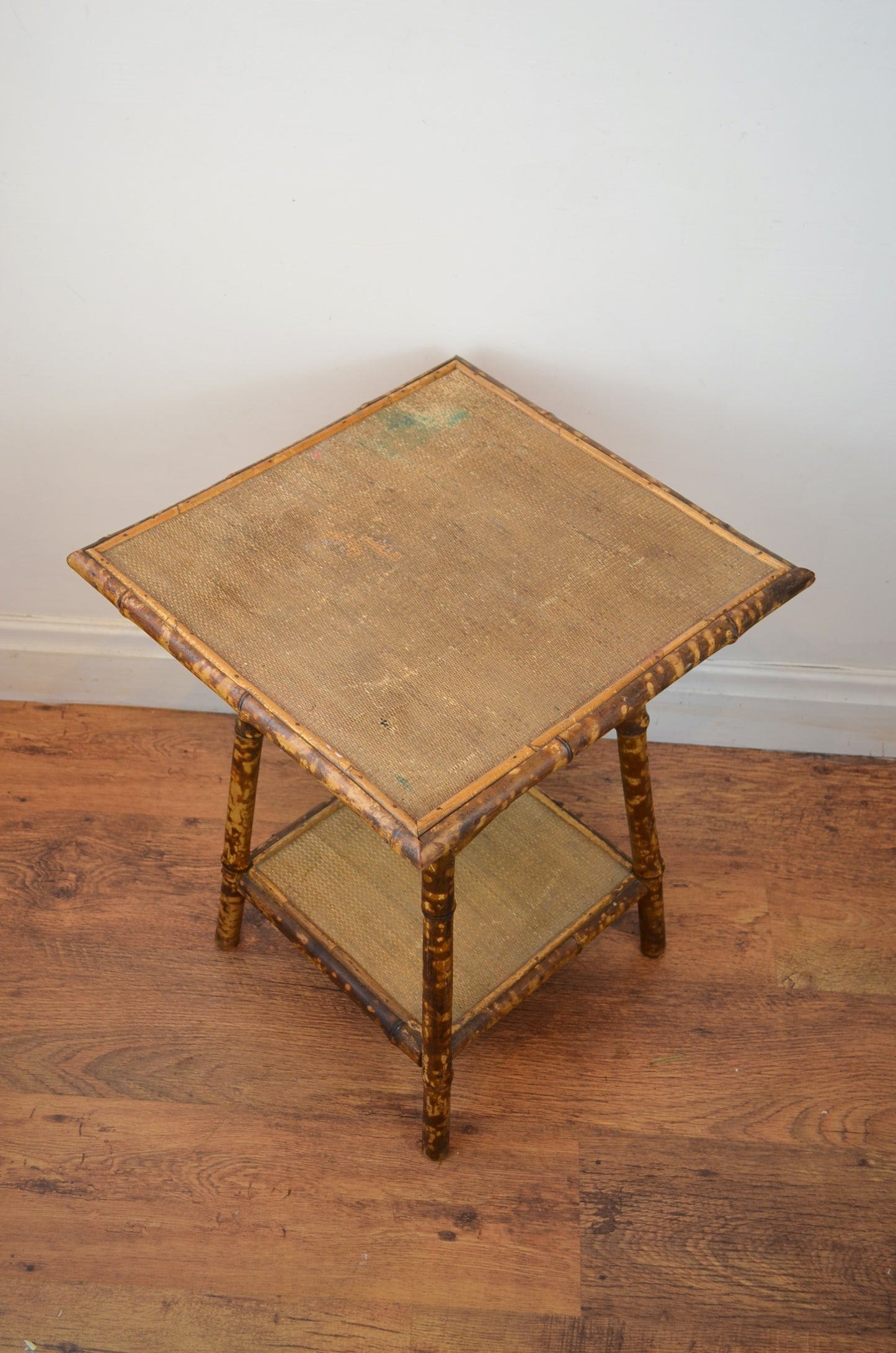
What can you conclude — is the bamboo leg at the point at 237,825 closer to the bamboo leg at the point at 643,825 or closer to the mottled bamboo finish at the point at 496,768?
the mottled bamboo finish at the point at 496,768

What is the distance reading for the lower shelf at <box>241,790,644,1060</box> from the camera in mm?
1288

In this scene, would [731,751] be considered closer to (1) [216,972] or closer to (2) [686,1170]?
(2) [686,1170]

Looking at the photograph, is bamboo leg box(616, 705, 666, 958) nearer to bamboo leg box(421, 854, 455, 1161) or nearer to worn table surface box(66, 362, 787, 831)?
worn table surface box(66, 362, 787, 831)

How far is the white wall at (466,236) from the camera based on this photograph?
1118 mm

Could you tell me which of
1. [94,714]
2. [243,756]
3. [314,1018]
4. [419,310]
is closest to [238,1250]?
[314,1018]

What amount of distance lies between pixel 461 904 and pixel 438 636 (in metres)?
0.47

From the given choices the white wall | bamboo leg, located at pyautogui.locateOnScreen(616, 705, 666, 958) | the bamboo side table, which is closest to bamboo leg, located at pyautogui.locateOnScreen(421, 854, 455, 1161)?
the bamboo side table

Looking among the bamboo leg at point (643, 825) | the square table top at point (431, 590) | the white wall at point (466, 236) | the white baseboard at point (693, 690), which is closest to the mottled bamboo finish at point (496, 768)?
the square table top at point (431, 590)

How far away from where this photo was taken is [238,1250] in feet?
4.11

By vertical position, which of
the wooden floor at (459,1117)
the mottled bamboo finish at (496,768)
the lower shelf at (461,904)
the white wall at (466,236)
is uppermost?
the white wall at (466,236)

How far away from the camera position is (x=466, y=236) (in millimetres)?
1246

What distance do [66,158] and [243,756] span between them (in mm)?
676

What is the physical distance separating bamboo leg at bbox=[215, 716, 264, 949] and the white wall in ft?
1.36

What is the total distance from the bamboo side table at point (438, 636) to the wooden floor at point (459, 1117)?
0.47 ft
